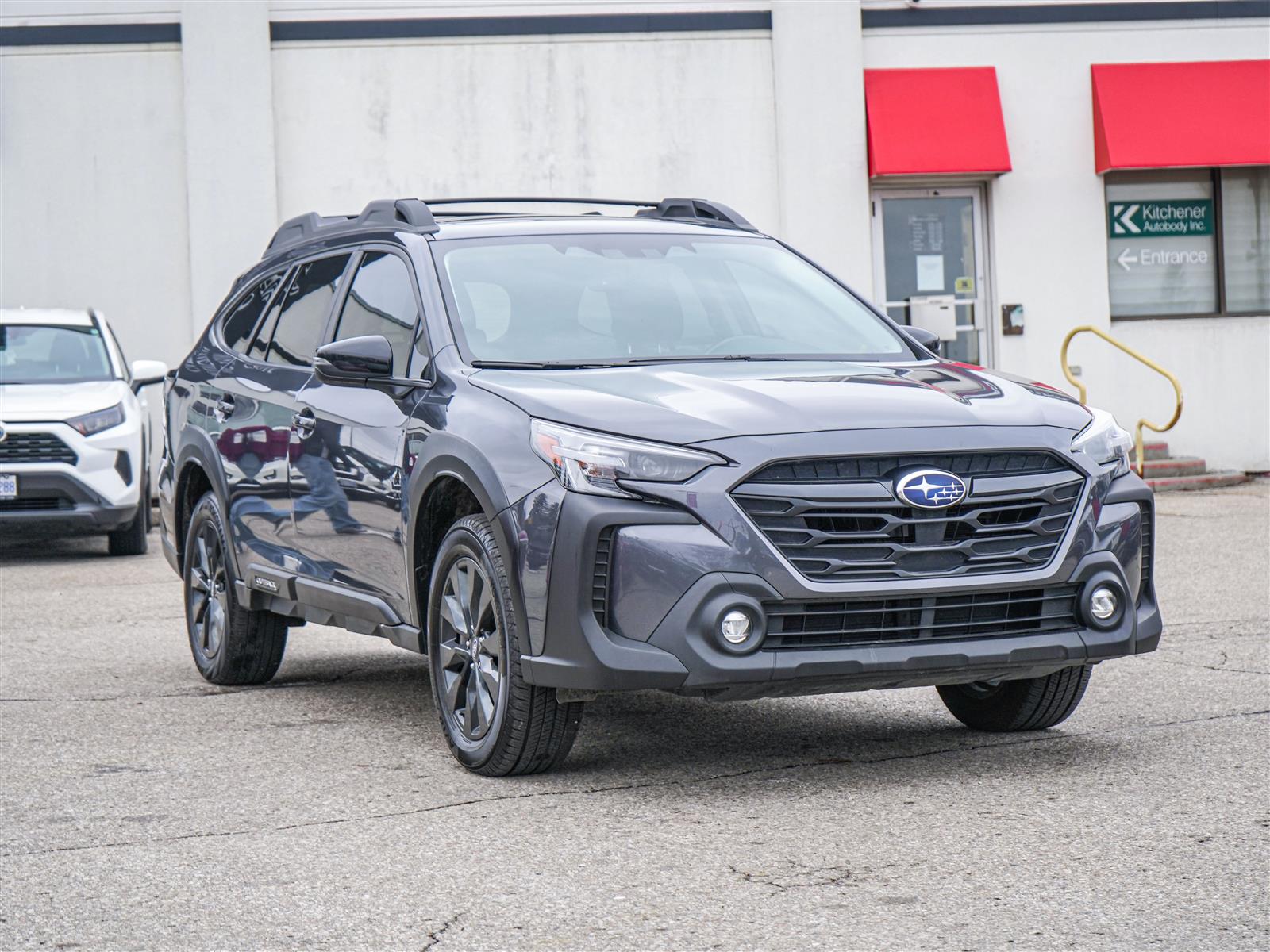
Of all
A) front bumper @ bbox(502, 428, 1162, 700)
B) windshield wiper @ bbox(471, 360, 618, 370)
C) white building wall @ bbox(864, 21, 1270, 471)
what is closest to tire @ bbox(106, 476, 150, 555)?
windshield wiper @ bbox(471, 360, 618, 370)

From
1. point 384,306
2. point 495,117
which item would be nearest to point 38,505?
point 495,117

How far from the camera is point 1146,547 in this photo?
555 cm

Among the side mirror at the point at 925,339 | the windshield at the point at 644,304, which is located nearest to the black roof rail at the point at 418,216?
the windshield at the point at 644,304

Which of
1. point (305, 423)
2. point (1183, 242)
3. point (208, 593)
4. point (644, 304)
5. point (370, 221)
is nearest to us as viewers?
point (644, 304)

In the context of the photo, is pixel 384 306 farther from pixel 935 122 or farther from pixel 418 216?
pixel 935 122

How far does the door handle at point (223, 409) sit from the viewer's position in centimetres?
753

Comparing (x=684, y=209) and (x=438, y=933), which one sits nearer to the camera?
(x=438, y=933)

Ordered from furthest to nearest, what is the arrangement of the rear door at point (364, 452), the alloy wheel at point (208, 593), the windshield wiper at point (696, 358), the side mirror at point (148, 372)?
the side mirror at point (148, 372)
the alloy wheel at point (208, 593)
the rear door at point (364, 452)
the windshield wiper at point (696, 358)

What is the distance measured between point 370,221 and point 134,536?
25.2 ft

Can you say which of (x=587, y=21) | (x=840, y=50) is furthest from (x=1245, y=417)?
(x=587, y=21)

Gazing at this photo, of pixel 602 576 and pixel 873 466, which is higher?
pixel 873 466

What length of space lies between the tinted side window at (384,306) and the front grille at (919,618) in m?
1.87

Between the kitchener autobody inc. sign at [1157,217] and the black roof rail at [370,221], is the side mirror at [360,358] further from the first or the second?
the kitchener autobody inc. sign at [1157,217]

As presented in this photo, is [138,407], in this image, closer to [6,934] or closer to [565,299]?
[565,299]
